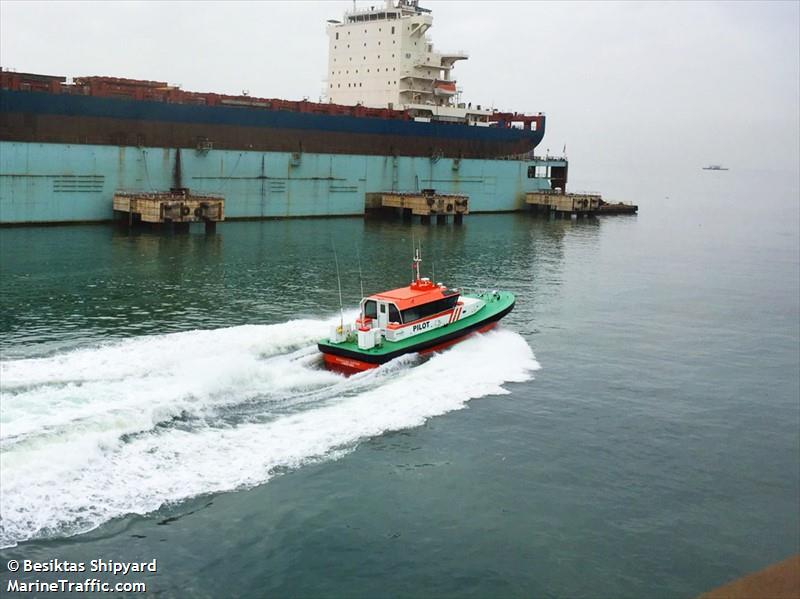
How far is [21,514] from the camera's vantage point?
11.1 metres

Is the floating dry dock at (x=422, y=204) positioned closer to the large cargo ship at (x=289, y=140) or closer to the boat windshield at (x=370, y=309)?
the large cargo ship at (x=289, y=140)

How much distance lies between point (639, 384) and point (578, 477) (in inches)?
260

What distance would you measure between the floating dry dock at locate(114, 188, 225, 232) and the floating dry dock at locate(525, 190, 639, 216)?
121 ft

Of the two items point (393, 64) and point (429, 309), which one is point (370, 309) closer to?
point (429, 309)

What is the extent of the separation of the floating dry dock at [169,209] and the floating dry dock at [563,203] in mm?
36909

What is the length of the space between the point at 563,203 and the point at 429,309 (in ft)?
182

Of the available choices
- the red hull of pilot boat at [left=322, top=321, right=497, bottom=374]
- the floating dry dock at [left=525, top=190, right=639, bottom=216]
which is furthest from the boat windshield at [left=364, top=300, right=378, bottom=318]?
the floating dry dock at [left=525, top=190, right=639, bottom=216]

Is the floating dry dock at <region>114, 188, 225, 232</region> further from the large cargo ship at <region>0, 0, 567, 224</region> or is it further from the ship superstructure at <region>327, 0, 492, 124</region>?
the ship superstructure at <region>327, 0, 492, 124</region>

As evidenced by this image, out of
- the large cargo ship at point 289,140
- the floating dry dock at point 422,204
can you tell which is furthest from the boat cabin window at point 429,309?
the floating dry dock at point 422,204

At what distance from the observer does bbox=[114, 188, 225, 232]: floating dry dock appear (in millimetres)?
45125

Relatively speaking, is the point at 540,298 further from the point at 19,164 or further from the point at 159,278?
the point at 19,164

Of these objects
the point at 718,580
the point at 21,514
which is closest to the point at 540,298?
the point at 718,580

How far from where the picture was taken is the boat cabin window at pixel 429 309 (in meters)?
20.5

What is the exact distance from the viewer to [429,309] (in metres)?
21.2
